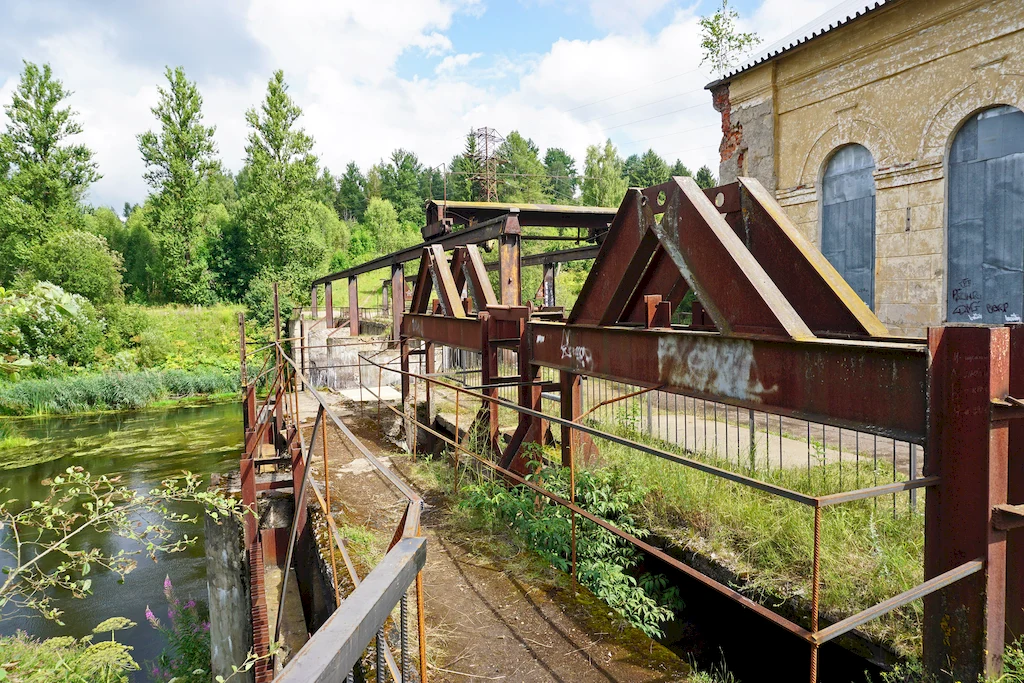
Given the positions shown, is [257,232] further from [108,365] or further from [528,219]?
[528,219]

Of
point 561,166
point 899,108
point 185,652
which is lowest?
point 185,652

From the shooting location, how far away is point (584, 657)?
3387 millimetres

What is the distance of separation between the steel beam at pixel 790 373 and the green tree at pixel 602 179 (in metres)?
40.9

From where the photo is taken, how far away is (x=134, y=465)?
1600 cm

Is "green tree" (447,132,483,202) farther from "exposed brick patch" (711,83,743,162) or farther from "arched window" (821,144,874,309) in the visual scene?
"arched window" (821,144,874,309)

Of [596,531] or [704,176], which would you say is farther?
[704,176]

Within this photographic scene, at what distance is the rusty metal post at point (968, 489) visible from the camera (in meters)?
2.20

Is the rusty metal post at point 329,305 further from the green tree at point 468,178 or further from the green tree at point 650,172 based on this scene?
the green tree at point 650,172

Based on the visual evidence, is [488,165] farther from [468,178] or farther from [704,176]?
[704,176]

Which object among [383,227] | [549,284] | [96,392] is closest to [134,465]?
[96,392]

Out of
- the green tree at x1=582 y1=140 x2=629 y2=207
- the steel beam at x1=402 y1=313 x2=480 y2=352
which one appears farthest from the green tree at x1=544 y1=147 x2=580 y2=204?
the steel beam at x1=402 y1=313 x2=480 y2=352

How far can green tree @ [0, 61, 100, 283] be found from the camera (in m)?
33.1

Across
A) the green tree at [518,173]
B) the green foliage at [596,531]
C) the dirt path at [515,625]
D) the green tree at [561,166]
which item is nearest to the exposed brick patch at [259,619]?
the dirt path at [515,625]

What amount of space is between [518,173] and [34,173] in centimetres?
2854
